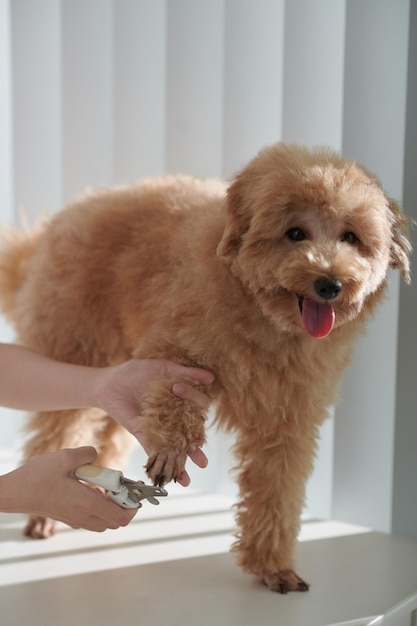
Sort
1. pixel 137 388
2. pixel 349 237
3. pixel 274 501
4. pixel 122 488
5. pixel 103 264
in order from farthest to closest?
pixel 103 264, pixel 274 501, pixel 137 388, pixel 349 237, pixel 122 488

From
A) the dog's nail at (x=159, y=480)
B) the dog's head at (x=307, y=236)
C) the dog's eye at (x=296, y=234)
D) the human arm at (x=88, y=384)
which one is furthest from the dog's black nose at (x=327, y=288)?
the dog's nail at (x=159, y=480)

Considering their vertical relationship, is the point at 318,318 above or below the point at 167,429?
above

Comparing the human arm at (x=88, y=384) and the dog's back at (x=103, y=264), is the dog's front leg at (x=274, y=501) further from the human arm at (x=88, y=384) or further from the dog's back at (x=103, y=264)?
the dog's back at (x=103, y=264)

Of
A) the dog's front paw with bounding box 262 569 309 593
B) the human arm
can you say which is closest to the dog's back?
the human arm

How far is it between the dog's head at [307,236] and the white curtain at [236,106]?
1.50 ft

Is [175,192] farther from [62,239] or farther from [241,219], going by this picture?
[241,219]

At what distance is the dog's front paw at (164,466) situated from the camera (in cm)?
117

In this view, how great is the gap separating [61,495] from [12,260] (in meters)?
0.89

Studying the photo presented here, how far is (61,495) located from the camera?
1.18 m

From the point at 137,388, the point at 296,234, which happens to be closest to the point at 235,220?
the point at 296,234

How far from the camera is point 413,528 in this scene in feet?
5.74

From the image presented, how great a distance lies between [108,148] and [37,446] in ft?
2.89

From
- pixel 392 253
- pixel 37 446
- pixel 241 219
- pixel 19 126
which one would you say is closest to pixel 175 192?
pixel 241 219

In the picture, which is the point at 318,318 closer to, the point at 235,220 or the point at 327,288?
the point at 327,288
